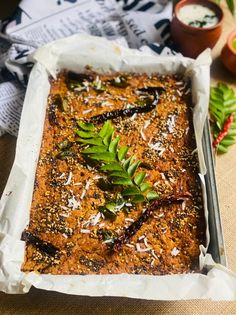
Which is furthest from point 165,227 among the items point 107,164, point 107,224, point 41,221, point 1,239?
point 1,239

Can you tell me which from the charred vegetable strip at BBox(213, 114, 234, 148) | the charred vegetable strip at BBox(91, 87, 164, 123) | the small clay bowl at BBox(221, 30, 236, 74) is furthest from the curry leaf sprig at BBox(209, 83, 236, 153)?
the charred vegetable strip at BBox(91, 87, 164, 123)

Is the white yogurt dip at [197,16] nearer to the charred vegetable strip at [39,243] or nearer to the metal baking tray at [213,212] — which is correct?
the metal baking tray at [213,212]

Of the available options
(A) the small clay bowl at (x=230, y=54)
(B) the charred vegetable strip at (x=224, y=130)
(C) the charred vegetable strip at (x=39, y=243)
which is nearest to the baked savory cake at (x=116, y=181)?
(C) the charred vegetable strip at (x=39, y=243)

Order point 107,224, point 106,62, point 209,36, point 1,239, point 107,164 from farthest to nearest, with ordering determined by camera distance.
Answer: point 209,36, point 106,62, point 107,164, point 107,224, point 1,239

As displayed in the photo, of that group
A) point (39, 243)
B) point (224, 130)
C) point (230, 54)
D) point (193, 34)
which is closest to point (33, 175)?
point (39, 243)

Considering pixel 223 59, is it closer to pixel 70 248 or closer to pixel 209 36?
pixel 209 36

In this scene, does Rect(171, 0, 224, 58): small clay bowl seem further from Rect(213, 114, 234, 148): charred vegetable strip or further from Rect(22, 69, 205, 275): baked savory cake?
Rect(213, 114, 234, 148): charred vegetable strip

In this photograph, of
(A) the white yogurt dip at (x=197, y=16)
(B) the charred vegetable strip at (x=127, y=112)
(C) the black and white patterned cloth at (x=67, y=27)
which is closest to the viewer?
(B) the charred vegetable strip at (x=127, y=112)
